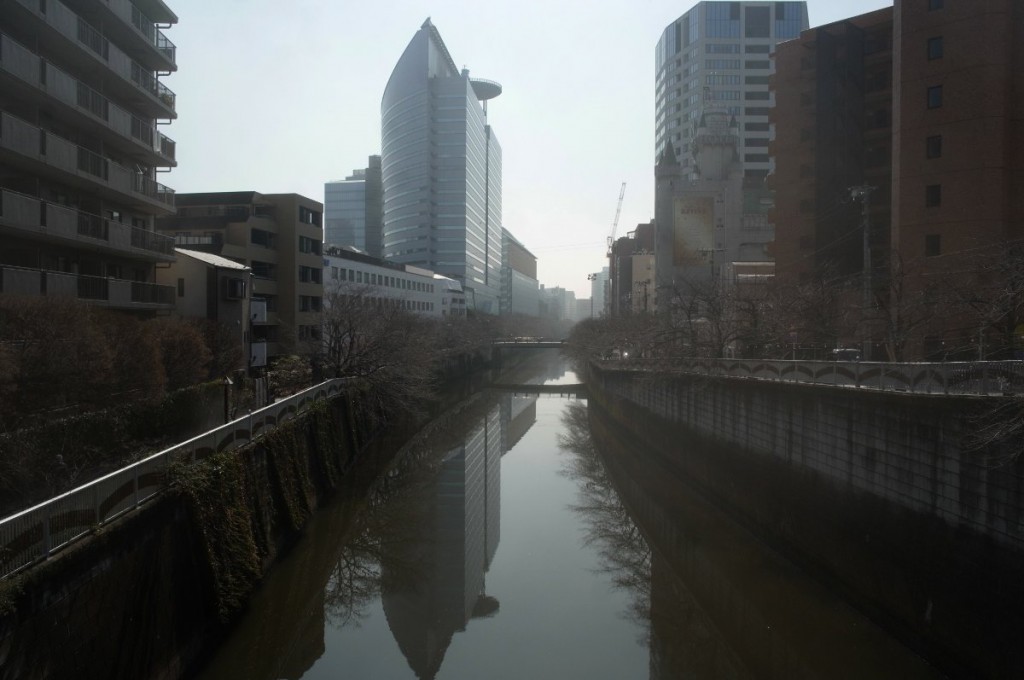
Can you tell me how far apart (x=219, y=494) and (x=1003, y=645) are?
1352 cm

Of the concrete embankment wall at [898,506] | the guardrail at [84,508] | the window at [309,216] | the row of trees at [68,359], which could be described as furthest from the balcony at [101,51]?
the concrete embankment wall at [898,506]

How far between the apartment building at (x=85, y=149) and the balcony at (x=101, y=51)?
0.14 ft

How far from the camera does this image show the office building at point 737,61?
335 feet

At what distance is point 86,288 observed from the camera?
21.5 metres

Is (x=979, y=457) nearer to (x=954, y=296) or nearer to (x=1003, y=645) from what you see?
(x=1003, y=645)

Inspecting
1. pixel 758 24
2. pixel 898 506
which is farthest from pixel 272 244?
pixel 758 24

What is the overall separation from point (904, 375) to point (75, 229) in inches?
864

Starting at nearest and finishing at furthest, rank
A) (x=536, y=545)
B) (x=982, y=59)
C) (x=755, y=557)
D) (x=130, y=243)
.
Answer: (x=755, y=557) < (x=536, y=545) < (x=130, y=243) < (x=982, y=59)

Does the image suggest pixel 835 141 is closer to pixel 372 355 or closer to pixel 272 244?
pixel 372 355

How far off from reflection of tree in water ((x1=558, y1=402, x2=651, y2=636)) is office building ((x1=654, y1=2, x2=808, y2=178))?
7501 cm

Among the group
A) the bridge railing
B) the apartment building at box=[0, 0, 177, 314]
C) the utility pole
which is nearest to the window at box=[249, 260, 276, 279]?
the apartment building at box=[0, 0, 177, 314]

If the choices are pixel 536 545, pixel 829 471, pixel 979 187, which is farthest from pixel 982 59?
pixel 536 545

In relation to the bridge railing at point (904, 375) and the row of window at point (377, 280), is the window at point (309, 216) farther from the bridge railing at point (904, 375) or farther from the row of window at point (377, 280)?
the bridge railing at point (904, 375)

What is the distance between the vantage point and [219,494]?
1412 cm
